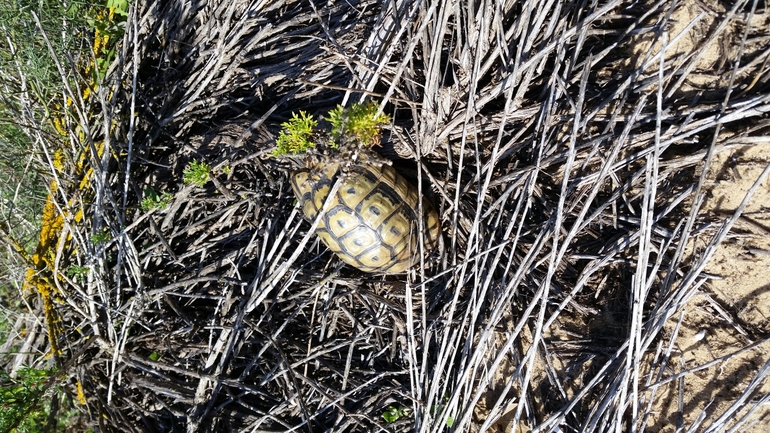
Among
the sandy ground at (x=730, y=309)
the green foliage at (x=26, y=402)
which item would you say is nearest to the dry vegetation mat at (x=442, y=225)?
the sandy ground at (x=730, y=309)

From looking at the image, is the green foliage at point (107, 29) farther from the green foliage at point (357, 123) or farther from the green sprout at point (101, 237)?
the green foliage at point (357, 123)

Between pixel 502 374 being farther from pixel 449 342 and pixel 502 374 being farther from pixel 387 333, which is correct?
pixel 387 333

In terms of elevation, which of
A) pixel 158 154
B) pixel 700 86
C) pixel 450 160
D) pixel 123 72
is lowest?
pixel 158 154

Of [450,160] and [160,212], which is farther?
[160,212]

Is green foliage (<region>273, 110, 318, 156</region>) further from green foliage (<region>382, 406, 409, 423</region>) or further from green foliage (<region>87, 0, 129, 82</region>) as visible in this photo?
green foliage (<region>382, 406, 409, 423</region>)

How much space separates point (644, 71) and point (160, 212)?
2373 millimetres

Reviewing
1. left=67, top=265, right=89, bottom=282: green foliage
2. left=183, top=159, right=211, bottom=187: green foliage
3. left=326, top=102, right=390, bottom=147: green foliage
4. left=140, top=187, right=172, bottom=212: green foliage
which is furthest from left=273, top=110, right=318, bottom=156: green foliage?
left=67, top=265, right=89, bottom=282: green foliage

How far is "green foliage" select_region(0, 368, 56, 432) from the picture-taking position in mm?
2242

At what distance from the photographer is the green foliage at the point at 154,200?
222cm

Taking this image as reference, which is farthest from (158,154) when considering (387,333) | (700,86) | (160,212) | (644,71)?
(700,86)

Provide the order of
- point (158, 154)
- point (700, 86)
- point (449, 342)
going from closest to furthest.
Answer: point (700, 86), point (449, 342), point (158, 154)

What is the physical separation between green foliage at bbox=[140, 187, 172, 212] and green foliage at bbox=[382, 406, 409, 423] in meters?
1.51

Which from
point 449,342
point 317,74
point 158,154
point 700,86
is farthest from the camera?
point 158,154

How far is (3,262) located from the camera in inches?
99.4
